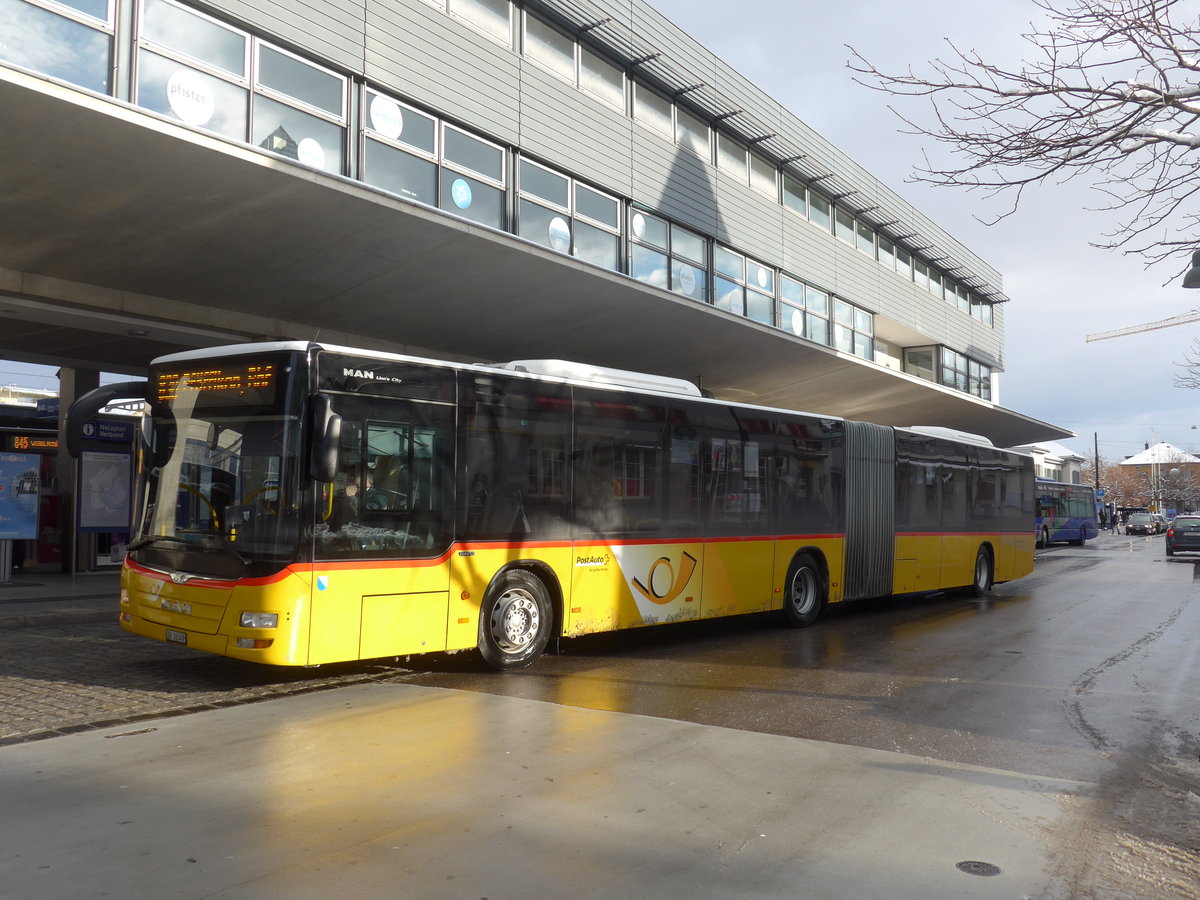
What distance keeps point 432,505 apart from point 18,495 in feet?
34.3

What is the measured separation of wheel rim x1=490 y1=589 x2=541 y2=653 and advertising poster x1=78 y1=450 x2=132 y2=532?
10449 mm

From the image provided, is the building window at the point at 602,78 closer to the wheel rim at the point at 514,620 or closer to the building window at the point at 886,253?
the wheel rim at the point at 514,620

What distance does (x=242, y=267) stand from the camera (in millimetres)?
13898

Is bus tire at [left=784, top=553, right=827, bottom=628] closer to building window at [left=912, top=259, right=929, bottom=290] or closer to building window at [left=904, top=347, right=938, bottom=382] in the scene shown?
building window at [left=912, top=259, right=929, bottom=290]

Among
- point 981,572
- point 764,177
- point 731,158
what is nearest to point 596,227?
point 731,158

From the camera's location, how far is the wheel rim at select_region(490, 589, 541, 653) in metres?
9.03

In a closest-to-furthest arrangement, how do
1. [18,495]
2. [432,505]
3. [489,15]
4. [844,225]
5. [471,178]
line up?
[432,505], [18,495], [471,178], [489,15], [844,225]

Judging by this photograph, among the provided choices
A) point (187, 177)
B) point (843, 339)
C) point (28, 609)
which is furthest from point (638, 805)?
point (843, 339)

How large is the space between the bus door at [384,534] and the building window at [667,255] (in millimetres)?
11804

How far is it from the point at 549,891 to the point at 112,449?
16039 millimetres

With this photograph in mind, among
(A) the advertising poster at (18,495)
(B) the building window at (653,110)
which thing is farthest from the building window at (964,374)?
(A) the advertising poster at (18,495)

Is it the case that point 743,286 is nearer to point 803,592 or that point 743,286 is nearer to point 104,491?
point 803,592

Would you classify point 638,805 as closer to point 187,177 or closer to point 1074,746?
point 1074,746

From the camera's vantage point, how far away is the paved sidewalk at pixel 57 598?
480 inches
